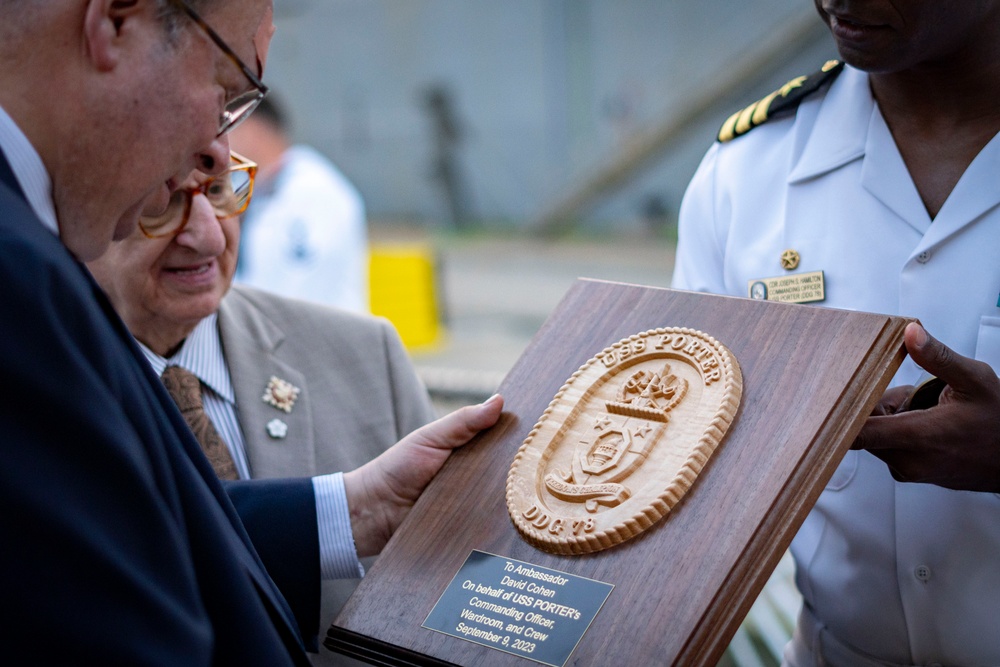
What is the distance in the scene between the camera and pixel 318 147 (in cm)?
2141

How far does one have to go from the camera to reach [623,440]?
1757mm

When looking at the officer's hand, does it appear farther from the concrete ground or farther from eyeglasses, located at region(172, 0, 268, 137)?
the concrete ground

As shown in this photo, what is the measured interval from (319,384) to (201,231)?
494mm

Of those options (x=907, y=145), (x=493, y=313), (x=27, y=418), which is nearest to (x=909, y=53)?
(x=907, y=145)

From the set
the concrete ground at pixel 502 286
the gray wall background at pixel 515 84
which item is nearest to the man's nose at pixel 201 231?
the concrete ground at pixel 502 286

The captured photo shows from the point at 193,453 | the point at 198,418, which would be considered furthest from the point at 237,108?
the point at 198,418

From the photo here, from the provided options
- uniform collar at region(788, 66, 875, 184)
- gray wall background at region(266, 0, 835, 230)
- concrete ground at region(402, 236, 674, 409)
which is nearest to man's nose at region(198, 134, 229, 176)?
uniform collar at region(788, 66, 875, 184)

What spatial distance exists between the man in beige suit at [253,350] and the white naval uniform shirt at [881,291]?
0.87 m

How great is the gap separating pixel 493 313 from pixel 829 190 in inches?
428

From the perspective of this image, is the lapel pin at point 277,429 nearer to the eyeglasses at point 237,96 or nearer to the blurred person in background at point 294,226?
the eyeglasses at point 237,96

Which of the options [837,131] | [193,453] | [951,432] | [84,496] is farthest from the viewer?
[837,131]

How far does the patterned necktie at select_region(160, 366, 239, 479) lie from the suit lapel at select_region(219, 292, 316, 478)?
0.24 feet

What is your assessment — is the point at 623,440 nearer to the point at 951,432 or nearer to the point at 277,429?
the point at 951,432

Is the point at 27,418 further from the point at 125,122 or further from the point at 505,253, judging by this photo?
the point at 505,253
